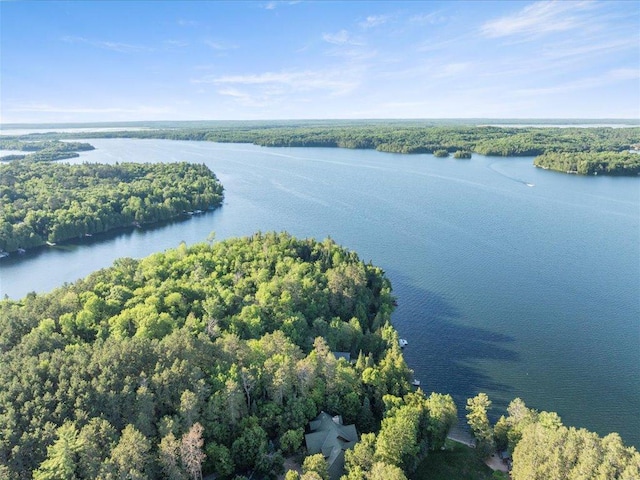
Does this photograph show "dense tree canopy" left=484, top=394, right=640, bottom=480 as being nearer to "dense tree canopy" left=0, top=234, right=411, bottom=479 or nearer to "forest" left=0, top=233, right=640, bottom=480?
"forest" left=0, top=233, right=640, bottom=480

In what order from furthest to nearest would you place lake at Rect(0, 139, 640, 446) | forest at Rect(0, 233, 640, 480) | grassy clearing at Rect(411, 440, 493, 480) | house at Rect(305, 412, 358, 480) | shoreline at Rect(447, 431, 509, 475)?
lake at Rect(0, 139, 640, 446), shoreline at Rect(447, 431, 509, 475), grassy clearing at Rect(411, 440, 493, 480), house at Rect(305, 412, 358, 480), forest at Rect(0, 233, 640, 480)

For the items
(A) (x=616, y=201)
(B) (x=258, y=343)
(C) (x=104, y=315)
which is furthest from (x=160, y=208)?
(A) (x=616, y=201)

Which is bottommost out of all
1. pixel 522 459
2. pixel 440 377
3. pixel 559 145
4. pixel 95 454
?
pixel 440 377

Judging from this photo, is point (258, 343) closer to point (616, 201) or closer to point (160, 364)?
point (160, 364)

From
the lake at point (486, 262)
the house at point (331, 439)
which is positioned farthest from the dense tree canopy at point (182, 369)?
the lake at point (486, 262)

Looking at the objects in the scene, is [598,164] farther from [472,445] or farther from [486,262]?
[472,445]

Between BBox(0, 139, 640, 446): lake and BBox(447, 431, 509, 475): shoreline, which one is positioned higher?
BBox(0, 139, 640, 446): lake

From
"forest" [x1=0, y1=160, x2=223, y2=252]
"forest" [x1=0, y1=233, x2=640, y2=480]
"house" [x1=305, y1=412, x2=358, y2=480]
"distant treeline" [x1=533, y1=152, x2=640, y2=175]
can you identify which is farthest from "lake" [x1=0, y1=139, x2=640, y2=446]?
"house" [x1=305, y1=412, x2=358, y2=480]
